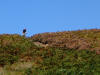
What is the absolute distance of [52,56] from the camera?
2178cm

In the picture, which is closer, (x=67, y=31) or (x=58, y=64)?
(x=58, y=64)

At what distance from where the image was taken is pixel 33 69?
18141mm

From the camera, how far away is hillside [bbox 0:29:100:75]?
17644 millimetres

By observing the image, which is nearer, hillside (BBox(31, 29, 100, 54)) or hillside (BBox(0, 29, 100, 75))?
hillside (BBox(0, 29, 100, 75))

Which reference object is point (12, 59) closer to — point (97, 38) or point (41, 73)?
point (41, 73)

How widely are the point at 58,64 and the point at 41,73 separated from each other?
2.98 meters

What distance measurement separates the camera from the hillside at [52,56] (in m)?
17.6

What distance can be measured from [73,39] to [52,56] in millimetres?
6289

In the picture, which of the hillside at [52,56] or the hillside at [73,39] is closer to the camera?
the hillside at [52,56]

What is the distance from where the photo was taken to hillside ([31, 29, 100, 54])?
2561 centimetres

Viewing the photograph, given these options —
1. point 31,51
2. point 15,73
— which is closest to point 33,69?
point 15,73

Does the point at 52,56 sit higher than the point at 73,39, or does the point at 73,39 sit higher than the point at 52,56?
the point at 73,39

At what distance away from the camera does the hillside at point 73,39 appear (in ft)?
84.0

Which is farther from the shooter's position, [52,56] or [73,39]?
[73,39]
